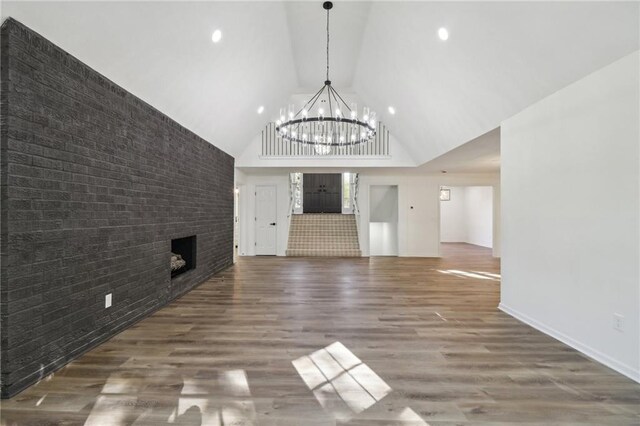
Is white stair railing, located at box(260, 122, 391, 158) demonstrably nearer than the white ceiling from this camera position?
No

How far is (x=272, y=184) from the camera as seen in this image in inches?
350

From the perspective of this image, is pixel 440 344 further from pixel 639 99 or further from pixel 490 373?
pixel 639 99

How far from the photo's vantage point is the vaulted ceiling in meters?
2.38

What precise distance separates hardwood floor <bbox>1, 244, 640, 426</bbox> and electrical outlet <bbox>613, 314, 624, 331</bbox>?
381 millimetres

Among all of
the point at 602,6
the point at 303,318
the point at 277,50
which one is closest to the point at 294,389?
the point at 303,318

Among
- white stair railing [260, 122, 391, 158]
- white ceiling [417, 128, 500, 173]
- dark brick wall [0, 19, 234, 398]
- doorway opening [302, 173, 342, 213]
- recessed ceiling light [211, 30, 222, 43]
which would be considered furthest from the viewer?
doorway opening [302, 173, 342, 213]

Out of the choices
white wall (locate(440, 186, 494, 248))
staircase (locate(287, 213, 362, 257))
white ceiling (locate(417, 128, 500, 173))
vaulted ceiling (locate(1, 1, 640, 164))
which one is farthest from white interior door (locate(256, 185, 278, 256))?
white wall (locate(440, 186, 494, 248))

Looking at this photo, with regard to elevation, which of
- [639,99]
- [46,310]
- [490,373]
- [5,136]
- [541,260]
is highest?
[639,99]

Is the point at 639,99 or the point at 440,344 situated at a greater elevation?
the point at 639,99

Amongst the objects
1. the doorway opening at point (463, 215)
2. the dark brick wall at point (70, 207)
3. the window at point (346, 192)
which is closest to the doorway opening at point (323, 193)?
the window at point (346, 192)

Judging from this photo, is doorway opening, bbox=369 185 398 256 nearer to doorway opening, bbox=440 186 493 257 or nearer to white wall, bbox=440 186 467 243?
doorway opening, bbox=440 186 493 257

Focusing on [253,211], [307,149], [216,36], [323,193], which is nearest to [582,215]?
[216,36]

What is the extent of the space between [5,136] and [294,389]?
274cm

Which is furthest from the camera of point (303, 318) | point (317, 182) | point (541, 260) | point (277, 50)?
point (317, 182)
